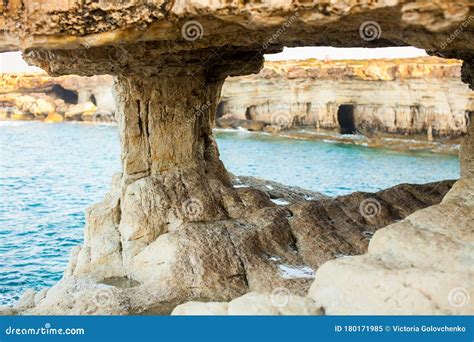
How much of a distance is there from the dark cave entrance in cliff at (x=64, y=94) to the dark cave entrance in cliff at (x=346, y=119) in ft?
151

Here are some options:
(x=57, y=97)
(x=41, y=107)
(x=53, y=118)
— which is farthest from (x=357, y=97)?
(x=41, y=107)

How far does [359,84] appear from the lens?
6531 centimetres

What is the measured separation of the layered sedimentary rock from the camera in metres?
89.1

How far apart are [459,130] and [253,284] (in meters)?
50.3

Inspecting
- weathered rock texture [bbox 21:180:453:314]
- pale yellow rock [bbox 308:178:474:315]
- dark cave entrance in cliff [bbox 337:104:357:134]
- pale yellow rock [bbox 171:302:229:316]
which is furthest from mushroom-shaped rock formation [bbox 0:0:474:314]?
dark cave entrance in cliff [bbox 337:104:357:134]

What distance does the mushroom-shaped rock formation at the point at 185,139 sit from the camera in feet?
34.4

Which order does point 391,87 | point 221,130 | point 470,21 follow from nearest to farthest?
point 470,21
point 391,87
point 221,130

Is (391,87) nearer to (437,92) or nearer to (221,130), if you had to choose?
(437,92)

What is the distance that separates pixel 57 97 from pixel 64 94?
135 centimetres

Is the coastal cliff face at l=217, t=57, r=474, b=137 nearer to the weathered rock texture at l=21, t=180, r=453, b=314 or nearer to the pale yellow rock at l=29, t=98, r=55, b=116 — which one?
the pale yellow rock at l=29, t=98, r=55, b=116

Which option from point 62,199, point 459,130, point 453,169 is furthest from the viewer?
point 459,130

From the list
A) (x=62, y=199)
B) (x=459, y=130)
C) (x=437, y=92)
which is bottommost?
(x=62, y=199)

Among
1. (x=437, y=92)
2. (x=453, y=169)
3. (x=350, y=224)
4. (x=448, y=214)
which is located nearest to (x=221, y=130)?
(x=437, y=92)

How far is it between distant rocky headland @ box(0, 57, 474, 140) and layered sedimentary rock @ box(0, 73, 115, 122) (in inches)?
8.9
